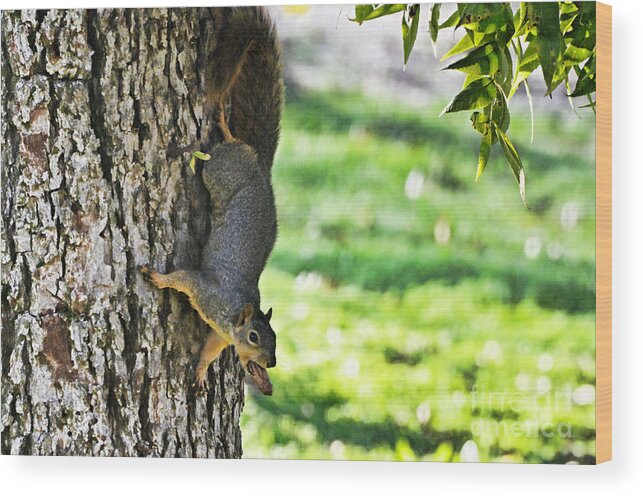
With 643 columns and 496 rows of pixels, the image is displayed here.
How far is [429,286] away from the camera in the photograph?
3.61 m

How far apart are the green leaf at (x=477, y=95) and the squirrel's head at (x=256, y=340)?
33.5 inches

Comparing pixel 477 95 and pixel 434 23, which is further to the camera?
pixel 434 23

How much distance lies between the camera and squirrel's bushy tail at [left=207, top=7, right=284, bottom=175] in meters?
3.70

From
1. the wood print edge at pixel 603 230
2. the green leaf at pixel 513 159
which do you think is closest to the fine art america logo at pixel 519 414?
the wood print edge at pixel 603 230

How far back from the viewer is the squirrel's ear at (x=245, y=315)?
362 centimetres

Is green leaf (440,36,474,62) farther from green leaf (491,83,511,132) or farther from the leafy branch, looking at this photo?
green leaf (491,83,511,132)

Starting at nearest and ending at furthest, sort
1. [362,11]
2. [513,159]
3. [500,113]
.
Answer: [513,159]
[500,113]
[362,11]

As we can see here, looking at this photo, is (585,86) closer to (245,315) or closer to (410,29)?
(410,29)

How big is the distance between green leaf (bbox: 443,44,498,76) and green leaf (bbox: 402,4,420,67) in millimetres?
152

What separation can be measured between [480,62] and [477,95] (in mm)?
123

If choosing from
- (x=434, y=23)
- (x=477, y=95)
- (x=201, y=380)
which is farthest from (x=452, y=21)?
(x=201, y=380)

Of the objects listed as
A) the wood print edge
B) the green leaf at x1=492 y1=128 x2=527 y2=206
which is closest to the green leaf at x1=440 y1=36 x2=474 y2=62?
the green leaf at x1=492 y1=128 x2=527 y2=206

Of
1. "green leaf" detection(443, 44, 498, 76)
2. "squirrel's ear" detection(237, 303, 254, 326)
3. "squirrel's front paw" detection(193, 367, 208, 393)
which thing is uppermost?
"green leaf" detection(443, 44, 498, 76)

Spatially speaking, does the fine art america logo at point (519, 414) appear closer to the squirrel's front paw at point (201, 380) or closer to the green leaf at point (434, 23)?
the squirrel's front paw at point (201, 380)
